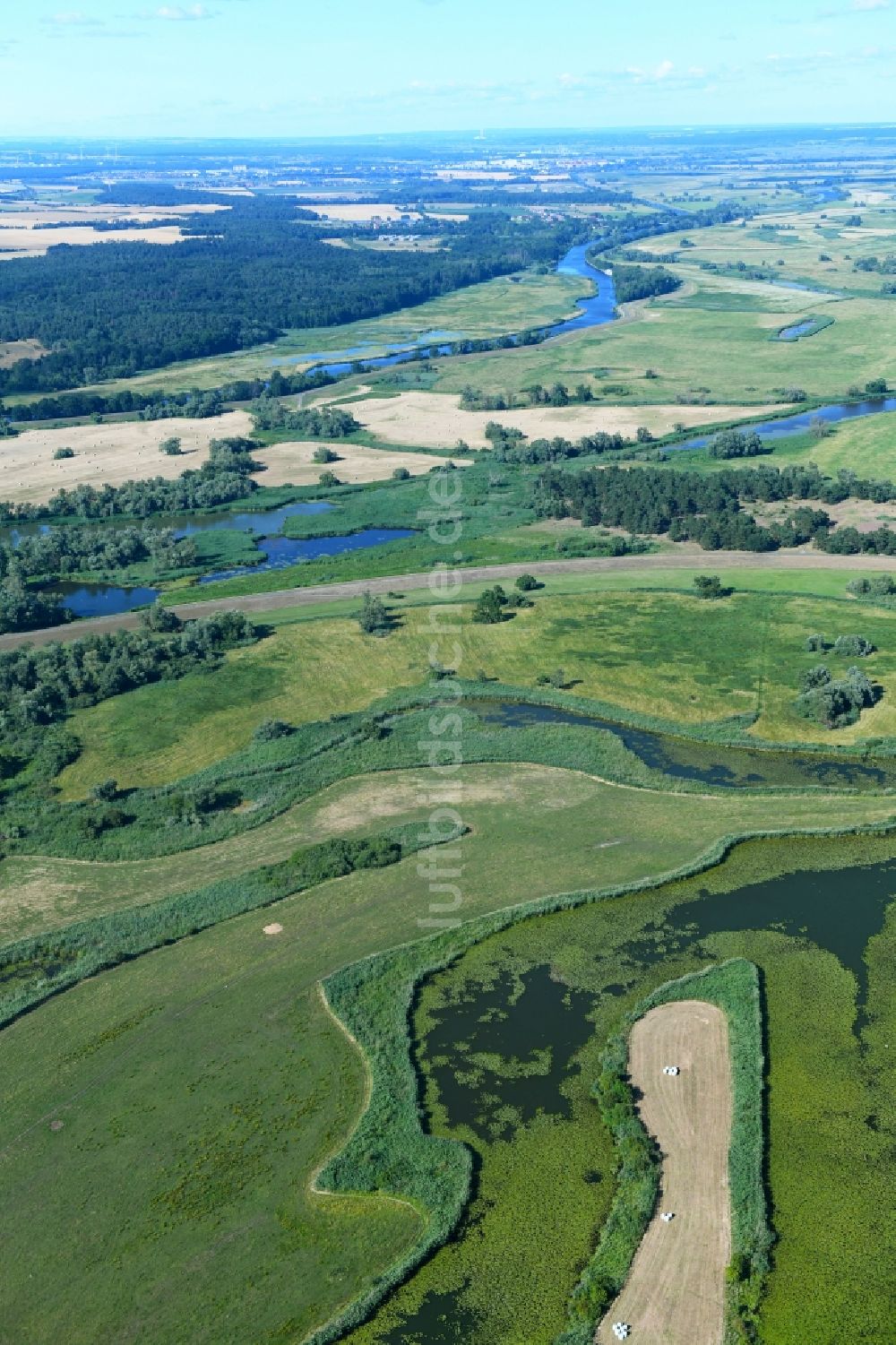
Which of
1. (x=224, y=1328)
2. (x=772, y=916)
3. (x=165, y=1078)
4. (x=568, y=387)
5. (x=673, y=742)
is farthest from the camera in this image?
(x=568, y=387)

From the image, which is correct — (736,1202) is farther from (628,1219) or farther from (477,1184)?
(477,1184)

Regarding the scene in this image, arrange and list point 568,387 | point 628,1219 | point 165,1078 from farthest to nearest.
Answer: point 568,387 → point 165,1078 → point 628,1219

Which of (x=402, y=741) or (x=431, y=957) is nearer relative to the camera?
(x=431, y=957)

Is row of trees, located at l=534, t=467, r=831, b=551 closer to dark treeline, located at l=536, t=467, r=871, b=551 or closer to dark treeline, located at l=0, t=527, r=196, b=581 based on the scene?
dark treeline, located at l=536, t=467, r=871, b=551

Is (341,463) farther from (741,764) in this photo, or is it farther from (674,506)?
(741,764)

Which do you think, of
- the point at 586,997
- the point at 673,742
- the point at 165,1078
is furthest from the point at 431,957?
the point at 673,742

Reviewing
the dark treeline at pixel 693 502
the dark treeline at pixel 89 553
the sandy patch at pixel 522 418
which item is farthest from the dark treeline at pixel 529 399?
the dark treeline at pixel 89 553

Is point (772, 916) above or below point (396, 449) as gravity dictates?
below

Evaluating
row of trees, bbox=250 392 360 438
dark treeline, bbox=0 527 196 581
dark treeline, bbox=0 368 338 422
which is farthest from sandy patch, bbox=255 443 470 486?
dark treeline, bbox=0 527 196 581
